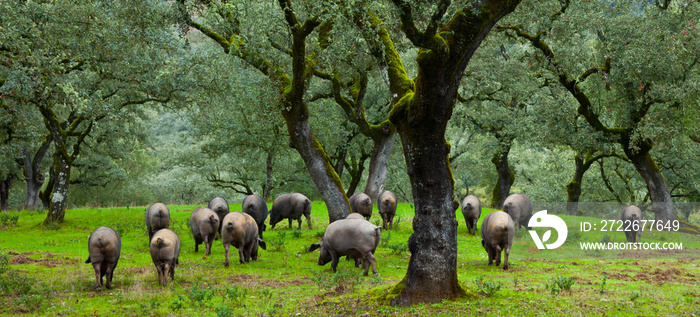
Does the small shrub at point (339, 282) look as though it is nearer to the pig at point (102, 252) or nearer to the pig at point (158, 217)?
the pig at point (102, 252)

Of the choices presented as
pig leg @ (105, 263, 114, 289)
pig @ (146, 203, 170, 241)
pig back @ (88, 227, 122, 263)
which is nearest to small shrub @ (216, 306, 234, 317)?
pig back @ (88, 227, 122, 263)

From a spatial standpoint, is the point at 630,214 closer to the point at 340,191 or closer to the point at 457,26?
the point at 340,191

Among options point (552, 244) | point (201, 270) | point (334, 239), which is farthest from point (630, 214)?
point (201, 270)

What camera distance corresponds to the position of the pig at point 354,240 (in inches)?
532

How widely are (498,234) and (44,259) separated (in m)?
13.9

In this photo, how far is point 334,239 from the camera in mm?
14094

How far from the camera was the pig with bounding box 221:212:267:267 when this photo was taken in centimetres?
1513

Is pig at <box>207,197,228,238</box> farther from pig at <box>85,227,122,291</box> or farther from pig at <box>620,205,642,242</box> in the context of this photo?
pig at <box>620,205,642,242</box>

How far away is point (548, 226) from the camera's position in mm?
22766

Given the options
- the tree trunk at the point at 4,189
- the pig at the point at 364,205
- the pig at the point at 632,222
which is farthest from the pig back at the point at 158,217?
the tree trunk at the point at 4,189

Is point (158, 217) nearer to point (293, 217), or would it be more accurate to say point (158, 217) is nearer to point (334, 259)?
point (293, 217)

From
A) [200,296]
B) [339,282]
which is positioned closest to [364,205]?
[339,282]

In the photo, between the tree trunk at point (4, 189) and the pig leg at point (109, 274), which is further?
the tree trunk at point (4, 189)

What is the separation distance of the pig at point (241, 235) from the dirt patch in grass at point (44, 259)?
16.4 ft
